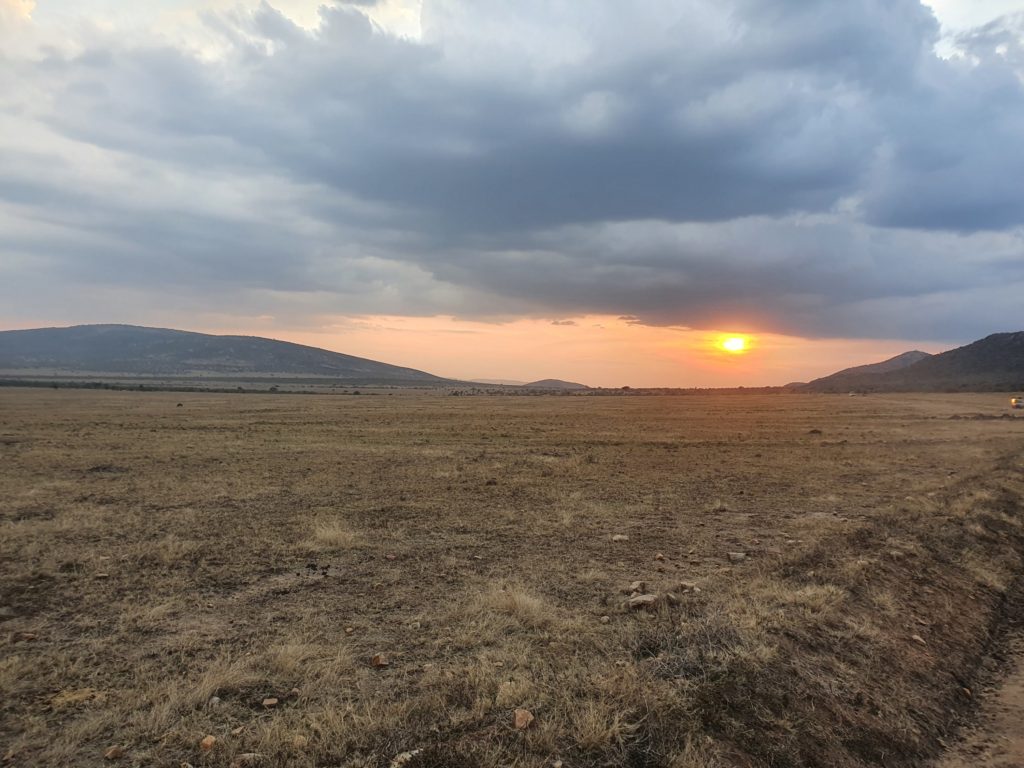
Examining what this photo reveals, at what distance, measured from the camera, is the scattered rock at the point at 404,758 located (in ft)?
14.7

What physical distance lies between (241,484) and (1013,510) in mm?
20685

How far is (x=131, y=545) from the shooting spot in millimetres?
10883

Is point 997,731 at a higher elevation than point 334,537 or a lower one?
lower

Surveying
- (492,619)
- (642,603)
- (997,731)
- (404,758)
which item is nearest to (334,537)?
(492,619)

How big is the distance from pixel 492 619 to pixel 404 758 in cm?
291

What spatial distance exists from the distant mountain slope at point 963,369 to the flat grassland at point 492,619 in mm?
160364

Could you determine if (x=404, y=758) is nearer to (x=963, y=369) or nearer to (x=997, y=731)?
(x=997, y=731)

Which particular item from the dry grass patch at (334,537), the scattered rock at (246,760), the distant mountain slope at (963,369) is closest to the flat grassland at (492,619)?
the scattered rock at (246,760)

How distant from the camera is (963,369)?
174750mm

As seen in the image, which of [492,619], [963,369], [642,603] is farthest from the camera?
[963,369]

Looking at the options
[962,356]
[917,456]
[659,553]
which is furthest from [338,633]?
[962,356]

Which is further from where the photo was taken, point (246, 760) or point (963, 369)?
point (963, 369)

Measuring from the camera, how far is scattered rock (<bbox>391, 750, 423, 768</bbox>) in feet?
14.7

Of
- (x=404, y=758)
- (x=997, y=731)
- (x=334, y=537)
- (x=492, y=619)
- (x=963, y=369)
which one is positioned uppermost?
(x=963, y=369)
